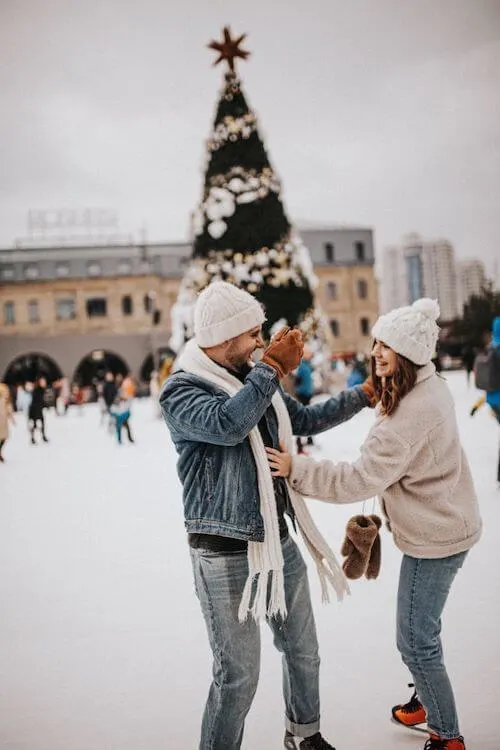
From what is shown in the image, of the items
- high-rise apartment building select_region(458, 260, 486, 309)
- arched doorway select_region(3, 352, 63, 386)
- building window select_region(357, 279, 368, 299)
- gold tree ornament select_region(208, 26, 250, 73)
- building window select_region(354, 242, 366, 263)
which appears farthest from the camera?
building window select_region(354, 242, 366, 263)

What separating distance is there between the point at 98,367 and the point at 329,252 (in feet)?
57.3

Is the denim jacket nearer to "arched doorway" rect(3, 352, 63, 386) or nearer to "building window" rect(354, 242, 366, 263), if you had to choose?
"arched doorway" rect(3, 352, 63, 386)

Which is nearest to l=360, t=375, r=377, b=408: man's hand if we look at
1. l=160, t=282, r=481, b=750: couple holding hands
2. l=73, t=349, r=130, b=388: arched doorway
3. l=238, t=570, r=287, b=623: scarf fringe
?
l=160, t=282, r=481, b=750: couple holding hands

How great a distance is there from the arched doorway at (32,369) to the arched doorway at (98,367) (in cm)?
160

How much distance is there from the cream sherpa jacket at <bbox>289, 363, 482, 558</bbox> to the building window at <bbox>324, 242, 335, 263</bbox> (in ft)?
135

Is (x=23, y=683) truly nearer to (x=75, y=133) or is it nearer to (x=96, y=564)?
(x=96, y=564)

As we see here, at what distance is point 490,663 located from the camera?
2736 millimetres

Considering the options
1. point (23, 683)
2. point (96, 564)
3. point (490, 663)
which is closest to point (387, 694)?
point (490, 663)

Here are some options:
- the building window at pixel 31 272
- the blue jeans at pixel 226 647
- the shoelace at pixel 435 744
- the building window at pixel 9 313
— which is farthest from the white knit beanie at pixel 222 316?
the building window at pixel 31 272


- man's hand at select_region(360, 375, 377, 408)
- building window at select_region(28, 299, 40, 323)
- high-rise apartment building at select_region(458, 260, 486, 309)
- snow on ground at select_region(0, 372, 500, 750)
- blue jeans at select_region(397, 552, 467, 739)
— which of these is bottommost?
snow on ground at select_region(0, 372, 500, 750)

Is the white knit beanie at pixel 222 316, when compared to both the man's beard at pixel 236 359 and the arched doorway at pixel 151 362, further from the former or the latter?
the arched doorway at pixel 151 362

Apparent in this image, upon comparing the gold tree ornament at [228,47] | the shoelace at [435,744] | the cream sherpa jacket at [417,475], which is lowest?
the shoelace at [435,744]

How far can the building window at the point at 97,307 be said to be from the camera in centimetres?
3997

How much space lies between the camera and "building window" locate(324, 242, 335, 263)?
1668 inches
